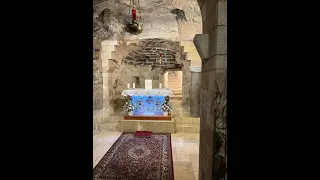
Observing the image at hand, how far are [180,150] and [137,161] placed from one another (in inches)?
56.8

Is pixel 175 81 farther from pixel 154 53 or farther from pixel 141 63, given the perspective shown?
pixel 154 53

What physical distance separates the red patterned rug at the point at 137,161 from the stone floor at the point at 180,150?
16 cm

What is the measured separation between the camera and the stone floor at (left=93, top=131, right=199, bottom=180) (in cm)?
415

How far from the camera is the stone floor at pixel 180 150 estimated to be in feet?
13.6

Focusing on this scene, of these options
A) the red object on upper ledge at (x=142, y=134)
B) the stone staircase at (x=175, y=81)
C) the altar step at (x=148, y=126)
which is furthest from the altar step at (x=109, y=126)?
the stone staircase at (x=175, y=81)

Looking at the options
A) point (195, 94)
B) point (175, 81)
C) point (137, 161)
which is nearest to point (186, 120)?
point (195, 94)

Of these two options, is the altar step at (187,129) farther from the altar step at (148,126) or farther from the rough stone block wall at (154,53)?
the rough stone block wall at (154,53)

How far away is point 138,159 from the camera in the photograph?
4.81 meters

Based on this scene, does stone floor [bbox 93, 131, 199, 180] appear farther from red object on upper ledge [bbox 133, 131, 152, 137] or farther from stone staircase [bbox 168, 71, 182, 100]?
stone staircase [bbox 168, 71, 182, 100]

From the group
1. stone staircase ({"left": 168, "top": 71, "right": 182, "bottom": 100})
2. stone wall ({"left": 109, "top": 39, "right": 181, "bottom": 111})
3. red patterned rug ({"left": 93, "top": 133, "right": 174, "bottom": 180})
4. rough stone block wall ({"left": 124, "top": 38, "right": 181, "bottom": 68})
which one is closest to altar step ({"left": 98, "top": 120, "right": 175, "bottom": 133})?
red patterned rug ({"left": 93, "top": 133, "right": 174, "bottom": 180})
